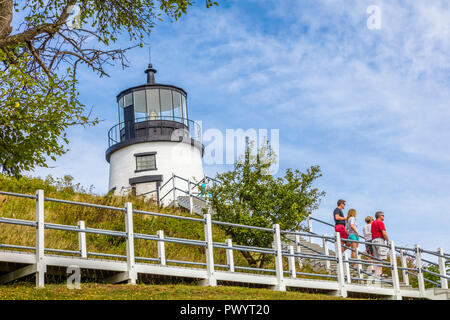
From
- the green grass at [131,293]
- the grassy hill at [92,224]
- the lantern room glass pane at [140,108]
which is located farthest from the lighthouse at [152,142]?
the green grass at [131,293]

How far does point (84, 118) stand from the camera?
16.2 metres

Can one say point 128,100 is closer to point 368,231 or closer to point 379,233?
point 368,231

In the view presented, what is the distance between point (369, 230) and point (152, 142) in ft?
60.6

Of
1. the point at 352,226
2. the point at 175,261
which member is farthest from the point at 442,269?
the point at 175,261

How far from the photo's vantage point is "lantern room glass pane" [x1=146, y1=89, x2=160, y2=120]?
122 feet

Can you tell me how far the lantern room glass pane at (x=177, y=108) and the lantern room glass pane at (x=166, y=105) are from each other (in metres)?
0.26

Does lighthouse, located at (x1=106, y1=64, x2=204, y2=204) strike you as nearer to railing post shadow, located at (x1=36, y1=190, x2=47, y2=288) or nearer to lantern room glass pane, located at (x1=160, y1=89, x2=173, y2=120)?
lantern room glass pane, located at (x1=160, y1=89, x2=173, y2=120)

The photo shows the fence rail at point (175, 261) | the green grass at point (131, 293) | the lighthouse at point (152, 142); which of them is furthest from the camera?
the lighthouse at point (152, 142)

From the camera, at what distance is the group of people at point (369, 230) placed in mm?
19047

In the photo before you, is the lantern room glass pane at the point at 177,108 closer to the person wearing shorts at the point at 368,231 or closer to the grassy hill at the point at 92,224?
the grassy hill at the point at 92,224

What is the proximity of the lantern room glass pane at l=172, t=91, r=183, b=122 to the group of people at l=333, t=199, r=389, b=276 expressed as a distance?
61.5 ft

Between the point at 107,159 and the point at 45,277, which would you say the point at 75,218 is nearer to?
the point at 45,277

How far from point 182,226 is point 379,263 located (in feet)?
28.0
